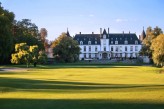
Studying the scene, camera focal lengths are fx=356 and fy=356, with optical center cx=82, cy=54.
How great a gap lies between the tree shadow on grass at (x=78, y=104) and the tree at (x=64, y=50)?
85064 mm

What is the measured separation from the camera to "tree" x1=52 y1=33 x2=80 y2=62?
102 m

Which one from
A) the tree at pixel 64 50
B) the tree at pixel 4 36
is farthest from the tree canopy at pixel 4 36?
the tree at pixel 64 50

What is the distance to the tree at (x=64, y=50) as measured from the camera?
10231 cm

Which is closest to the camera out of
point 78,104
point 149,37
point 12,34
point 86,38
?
point 78,104

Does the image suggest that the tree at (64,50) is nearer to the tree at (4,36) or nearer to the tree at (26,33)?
the tree at (26,33)

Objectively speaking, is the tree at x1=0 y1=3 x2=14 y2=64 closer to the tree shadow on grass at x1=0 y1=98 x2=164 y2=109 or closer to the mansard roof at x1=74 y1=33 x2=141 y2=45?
the tree shadow on grass at x1=0 y1=98 x2=164 y2=109

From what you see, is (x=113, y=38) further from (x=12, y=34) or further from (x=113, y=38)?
(x=12, y=34)

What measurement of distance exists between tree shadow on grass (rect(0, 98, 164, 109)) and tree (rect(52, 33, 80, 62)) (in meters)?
85.1

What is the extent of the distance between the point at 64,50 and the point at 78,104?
86.9m

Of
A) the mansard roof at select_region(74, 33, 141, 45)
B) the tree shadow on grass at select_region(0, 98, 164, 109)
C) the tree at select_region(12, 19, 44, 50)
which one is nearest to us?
the tree shadow on grass at select_region(0, 98, 164, 109)

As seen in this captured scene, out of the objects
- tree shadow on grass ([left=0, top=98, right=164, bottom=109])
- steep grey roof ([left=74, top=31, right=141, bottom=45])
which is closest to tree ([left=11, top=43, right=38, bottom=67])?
tree shadow on grass ([left=0, top=98, right=164, bottom=109])

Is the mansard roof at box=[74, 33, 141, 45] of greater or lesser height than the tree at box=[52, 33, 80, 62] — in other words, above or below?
above

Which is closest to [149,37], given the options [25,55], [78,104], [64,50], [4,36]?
[64,50]

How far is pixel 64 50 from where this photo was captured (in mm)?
101688
